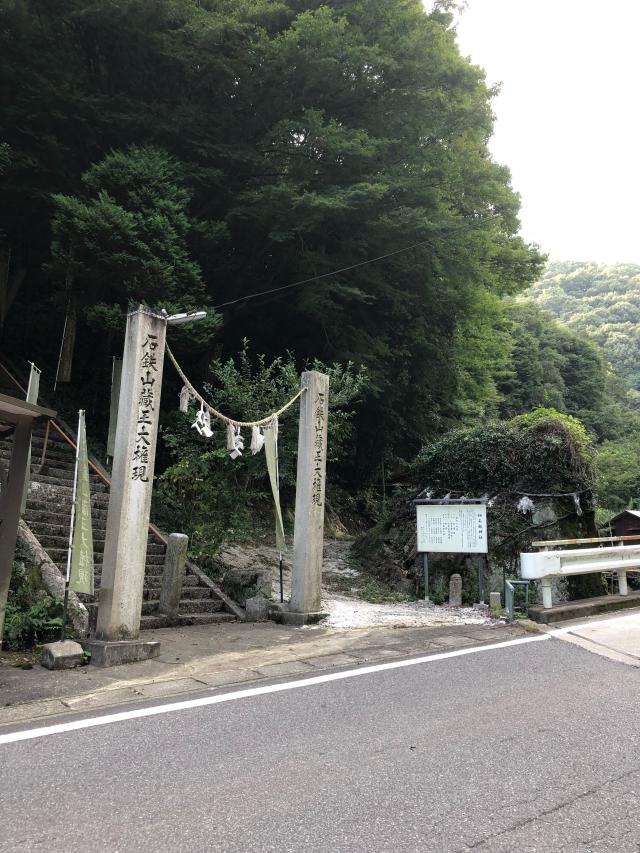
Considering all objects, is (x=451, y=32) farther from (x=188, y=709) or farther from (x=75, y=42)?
(x=188, y=709)

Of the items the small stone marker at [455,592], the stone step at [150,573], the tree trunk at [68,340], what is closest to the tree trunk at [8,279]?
the tree trunk at [68,340]

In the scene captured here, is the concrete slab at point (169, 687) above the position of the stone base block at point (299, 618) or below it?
below

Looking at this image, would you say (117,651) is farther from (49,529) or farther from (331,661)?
(49,529)

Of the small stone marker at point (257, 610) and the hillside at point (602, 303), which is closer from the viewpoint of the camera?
the small stone marker at point (257, 610)

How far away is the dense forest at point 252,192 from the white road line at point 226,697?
18.5 feet

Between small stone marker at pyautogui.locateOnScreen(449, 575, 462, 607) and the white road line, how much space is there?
351 cm

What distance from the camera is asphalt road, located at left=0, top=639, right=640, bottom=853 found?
2.59 metres

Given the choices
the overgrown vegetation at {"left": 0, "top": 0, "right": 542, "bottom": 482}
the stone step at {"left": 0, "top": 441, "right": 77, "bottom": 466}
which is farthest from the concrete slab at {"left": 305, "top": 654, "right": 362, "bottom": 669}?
the overgrown vegetation at {"left": 0, "top": 0, "right": 542, "bottom": 482}

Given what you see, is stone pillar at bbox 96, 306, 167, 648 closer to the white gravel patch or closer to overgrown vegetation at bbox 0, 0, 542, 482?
the white gravel patch

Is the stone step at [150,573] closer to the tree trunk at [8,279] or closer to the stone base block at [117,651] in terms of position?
the stone base block at [117,651]

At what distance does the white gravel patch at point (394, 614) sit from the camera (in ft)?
27.7

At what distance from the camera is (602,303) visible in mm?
82500

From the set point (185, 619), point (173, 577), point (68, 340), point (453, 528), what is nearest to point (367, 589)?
point (453, 528)

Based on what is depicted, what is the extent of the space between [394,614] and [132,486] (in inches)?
196
